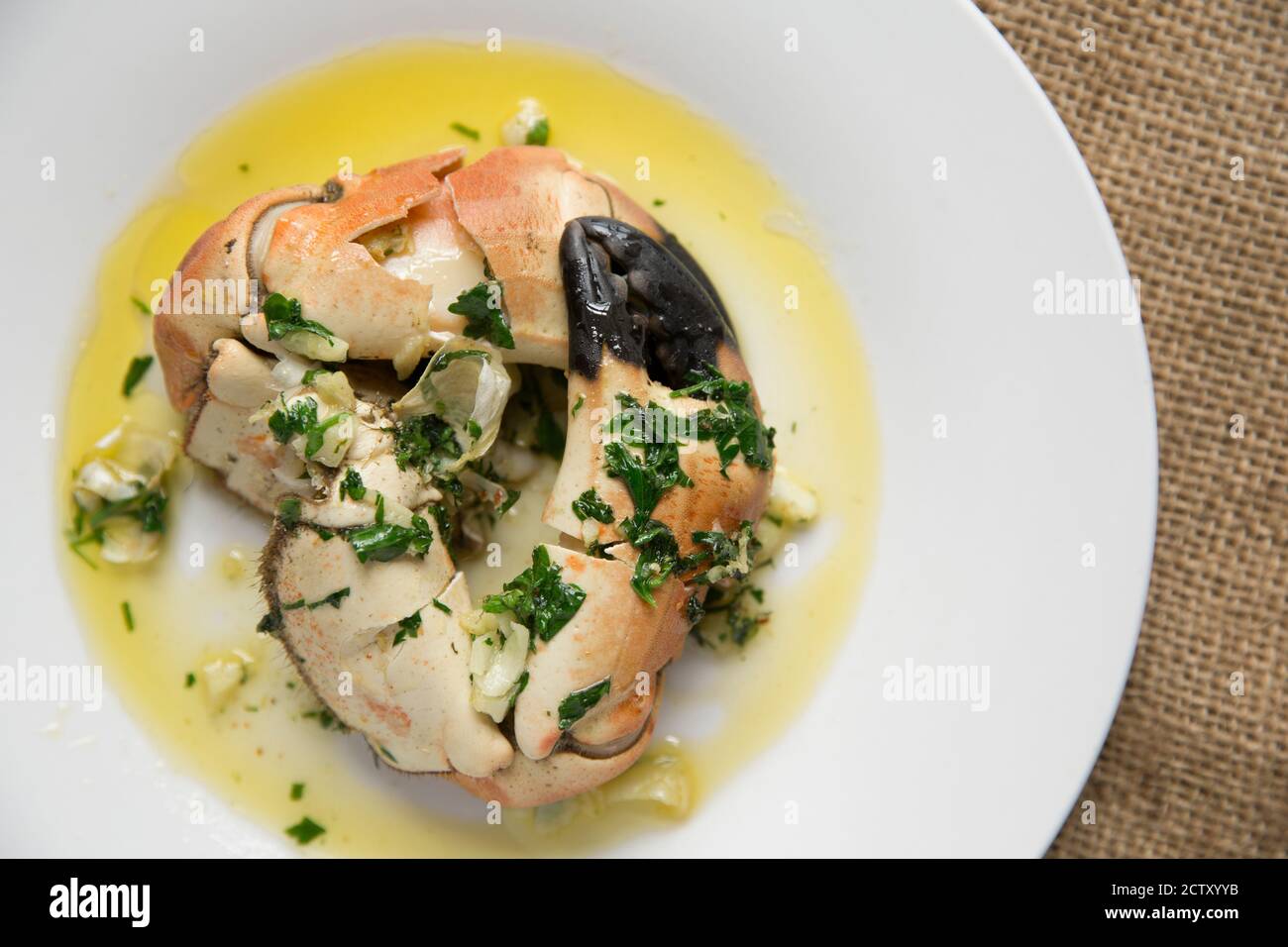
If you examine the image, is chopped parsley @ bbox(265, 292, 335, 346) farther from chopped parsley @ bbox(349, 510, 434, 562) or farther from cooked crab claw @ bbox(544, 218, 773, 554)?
cooked crab claw @ bbox(544, 218, 773, 554)

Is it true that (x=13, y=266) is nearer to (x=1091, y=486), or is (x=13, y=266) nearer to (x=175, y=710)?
(x=175, y=710)

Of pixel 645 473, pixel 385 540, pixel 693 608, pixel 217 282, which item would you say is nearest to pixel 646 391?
pixel 645 473

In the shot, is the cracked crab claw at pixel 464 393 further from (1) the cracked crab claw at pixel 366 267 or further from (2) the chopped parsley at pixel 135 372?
(2) the chopped parsley at pixel 135 372

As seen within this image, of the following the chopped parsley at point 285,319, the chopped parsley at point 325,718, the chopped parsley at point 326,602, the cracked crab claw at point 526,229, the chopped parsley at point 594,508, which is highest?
the cracked crab claw at point 526,229

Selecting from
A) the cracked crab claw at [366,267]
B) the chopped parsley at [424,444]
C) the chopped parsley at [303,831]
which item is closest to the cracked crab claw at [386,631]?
the chopped parsley at [424,444]
